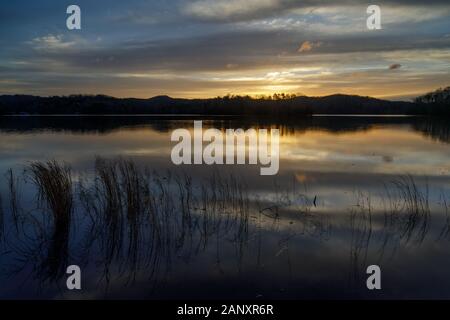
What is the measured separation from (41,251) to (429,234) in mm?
8425

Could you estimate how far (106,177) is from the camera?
33.1 ft

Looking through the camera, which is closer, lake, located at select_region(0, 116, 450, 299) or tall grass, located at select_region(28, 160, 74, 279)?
lake, located at select_region(0, 116, 450, 299)

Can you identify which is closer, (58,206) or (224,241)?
(224,241)

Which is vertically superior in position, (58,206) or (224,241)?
(58,206)

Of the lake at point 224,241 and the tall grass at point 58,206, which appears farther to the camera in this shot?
the tall grass at point 58,206

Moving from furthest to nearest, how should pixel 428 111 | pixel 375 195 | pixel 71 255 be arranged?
pixel 428 111 → pixel 375 195 → pixel 71 255

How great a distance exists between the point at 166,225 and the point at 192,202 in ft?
7.33
